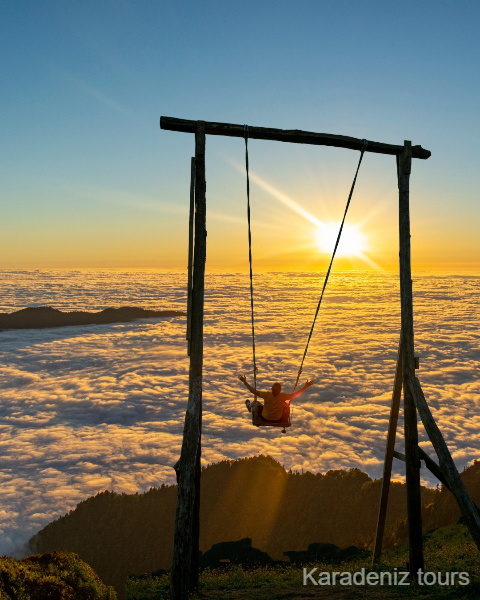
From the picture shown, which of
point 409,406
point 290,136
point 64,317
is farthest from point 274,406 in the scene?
point 64,317

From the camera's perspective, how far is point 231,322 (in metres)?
74.4

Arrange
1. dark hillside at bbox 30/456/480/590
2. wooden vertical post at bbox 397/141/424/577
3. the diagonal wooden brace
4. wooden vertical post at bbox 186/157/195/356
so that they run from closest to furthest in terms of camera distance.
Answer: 1. the diagonal wooden brace
2. wooden vertical post at bbox 186/157/195/356
3. wooden vertical post at bbox 397/141/424/577
4. dark hillside at bbox 30/456/480/590

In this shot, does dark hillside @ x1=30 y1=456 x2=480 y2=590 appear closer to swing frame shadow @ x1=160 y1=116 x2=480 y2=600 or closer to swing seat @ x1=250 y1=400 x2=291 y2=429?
swing frame shadow @ x1=160 y1=116 x2=480 y2=600

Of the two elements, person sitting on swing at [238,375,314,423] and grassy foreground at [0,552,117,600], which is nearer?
grassy foreground at [0,552,117,600]

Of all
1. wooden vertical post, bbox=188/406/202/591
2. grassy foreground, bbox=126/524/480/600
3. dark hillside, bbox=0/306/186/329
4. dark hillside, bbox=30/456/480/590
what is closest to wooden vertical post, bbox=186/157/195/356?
wooden vertical post, bbox=188/406/202/591

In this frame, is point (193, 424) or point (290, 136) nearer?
point (193, 424)

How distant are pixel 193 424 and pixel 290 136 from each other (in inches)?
176

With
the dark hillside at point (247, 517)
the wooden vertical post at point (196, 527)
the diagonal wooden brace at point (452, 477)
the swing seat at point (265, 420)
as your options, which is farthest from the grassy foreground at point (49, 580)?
the dark hillside at point (247, 517)

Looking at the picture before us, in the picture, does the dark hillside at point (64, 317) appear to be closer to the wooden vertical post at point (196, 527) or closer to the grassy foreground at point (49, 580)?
the grassy foreground at point (49, 580)

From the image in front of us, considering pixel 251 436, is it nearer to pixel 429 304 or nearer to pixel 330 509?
pixel 330 509

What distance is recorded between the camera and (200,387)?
5.58 metres

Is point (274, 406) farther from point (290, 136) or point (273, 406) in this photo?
point (290, 136)

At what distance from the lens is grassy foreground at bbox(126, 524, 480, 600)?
614 centimetres

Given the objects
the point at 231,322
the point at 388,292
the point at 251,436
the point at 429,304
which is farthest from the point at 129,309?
the point at 388,292
